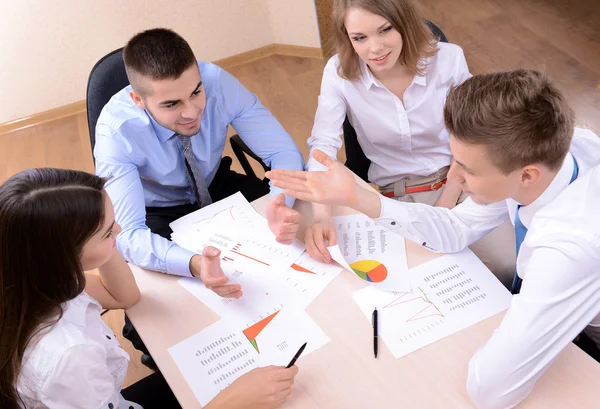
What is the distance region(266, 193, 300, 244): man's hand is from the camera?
149 cm

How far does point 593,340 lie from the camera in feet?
4.55

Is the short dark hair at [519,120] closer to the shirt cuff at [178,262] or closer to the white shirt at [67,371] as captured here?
the shirt cuff at [178,262]

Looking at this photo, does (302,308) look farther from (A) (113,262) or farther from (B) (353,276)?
(A) (113,262)

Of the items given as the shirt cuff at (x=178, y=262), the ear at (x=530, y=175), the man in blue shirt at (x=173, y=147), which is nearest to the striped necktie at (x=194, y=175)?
the man in blue shirt at (x=173, y=147)

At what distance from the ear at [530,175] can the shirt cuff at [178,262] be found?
0.79 metres

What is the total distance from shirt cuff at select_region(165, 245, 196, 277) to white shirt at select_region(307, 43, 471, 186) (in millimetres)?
533

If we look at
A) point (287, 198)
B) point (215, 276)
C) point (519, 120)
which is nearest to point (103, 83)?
point (287, 198)

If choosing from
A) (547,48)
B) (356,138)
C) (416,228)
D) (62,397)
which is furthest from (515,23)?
(62,397)

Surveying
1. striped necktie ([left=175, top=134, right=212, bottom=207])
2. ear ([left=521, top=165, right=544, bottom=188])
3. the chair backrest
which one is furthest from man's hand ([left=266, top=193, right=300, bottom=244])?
the chair backrest

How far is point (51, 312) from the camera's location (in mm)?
1179

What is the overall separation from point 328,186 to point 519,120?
47 centimetres

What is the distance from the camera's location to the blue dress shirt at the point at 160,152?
1612 mm

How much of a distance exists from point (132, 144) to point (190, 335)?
704 mm

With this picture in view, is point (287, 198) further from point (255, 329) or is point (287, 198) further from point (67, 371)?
point (67, 371)
